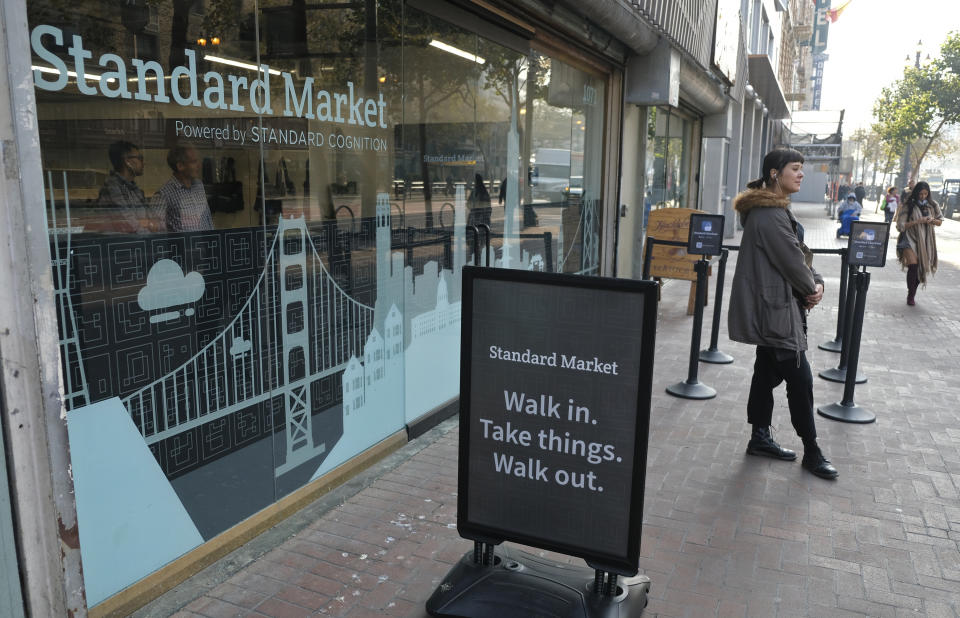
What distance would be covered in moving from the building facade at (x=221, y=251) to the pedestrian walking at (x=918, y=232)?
6.91 m

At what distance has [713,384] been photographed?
6.86 meters

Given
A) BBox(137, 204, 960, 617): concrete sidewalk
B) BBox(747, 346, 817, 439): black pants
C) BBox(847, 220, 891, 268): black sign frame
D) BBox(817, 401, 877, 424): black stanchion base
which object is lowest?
BBox(137, 204, 960, 617): concrete sidewalk

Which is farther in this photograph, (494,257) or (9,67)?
(494,257)

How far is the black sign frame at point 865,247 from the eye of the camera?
621 centimetres

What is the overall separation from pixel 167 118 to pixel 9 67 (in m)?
0.75

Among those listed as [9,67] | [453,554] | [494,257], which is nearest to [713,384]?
[494,257]

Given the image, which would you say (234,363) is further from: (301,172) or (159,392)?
(301,172)

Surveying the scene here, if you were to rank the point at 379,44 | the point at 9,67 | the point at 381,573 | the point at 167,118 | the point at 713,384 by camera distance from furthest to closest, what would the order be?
1. the point at 713,384
2. the point at 379,44
3. the point at 381,573
4. the point at 167,118
5. the point at 9,67

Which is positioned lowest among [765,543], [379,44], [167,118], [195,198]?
[765,543]

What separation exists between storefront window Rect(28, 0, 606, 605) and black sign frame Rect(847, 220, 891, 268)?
3456mm

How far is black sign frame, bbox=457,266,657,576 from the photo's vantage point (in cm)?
281

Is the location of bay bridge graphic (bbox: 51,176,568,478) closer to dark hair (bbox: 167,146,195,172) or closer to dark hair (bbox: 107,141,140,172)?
dark hair (bbox: 107,141,140,172)

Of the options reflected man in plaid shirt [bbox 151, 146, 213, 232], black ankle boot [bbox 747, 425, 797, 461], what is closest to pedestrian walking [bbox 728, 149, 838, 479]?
black ankle boot [bbox 747, 425, 797, 461]

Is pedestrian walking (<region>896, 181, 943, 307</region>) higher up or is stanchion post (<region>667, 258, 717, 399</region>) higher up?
pedestrian walking (<region>896, 181, 943, 307</region>)
